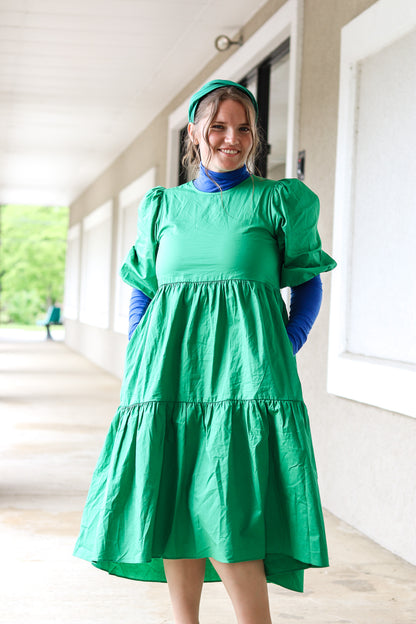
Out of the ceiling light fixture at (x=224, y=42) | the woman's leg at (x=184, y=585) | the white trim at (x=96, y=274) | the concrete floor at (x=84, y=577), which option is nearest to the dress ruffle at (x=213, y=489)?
the woman's leg at (x=184, y=585)

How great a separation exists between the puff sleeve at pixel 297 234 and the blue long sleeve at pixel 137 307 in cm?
33

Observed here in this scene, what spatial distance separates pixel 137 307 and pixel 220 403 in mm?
378

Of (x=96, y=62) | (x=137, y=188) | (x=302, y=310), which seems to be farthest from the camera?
(x=137, y=188)

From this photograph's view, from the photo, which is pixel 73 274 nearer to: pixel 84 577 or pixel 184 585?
pixel 84 577

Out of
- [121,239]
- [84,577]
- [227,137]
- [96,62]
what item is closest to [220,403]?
Result: [227,137]

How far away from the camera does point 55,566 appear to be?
294 centimetres

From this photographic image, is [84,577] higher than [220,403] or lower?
lower

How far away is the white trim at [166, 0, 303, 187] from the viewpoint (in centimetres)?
447

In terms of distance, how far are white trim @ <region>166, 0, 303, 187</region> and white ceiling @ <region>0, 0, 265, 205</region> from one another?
0.24m

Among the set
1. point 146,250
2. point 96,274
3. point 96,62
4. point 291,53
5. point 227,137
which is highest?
point 96,62

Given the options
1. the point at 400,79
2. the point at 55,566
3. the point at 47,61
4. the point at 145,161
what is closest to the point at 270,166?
the point at 400,79

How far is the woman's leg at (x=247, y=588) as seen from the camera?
1625 mm

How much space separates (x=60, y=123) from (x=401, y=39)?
6.72 meters

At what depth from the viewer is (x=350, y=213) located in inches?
148
